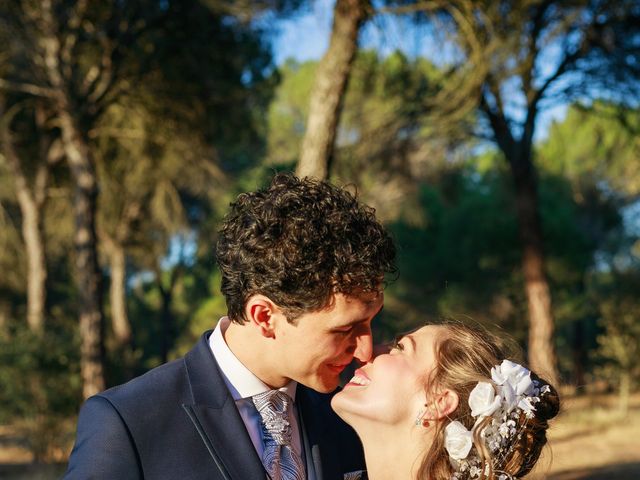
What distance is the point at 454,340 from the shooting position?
115 inches

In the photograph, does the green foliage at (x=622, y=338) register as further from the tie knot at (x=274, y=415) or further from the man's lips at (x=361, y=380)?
the tie knot at (x=274, y=415)

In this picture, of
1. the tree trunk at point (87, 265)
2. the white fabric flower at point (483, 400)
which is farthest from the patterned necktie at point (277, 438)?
the tree trunk at point (87, 265)

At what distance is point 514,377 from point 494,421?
0.52 ft

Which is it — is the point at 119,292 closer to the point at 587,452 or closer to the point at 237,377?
the point at 587,452

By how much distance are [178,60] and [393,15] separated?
6081 mm

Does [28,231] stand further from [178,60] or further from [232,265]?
[232,265]

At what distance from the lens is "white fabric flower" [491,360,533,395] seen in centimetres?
281

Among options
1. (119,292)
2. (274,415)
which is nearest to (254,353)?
(274,415)

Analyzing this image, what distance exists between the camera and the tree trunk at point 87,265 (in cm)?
1103

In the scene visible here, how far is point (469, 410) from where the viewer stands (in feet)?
9.29

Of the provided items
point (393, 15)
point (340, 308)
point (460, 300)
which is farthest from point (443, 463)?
point (460, 300)

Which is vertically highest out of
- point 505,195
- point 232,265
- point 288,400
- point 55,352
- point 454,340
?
point 505,195

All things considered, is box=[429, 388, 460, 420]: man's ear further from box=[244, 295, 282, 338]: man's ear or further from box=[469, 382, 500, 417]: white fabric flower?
box=[244, 295, 282, 338]: man's ear

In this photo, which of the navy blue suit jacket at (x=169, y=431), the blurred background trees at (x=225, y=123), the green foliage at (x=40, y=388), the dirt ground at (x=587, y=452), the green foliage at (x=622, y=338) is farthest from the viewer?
the green foliage at (x=622, y=338)
